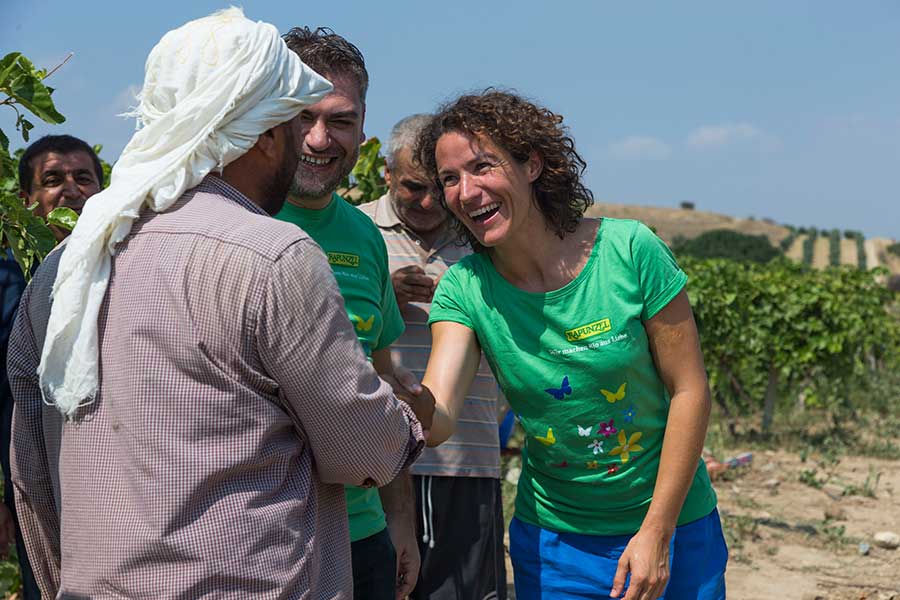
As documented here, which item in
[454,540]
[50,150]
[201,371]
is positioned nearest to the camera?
[201,371]

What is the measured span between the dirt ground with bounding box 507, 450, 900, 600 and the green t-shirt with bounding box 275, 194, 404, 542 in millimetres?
3085

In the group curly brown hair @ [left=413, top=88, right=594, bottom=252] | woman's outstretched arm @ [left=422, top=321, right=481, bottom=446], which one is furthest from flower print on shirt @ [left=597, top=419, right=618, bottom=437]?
curly brown hair @ [left=413, top=88, right=594, bottom=252]

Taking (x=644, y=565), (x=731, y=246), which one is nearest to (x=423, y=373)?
(x=644, y=565)

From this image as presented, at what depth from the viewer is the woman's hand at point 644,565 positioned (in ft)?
7.91

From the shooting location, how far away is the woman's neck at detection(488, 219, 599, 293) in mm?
2605

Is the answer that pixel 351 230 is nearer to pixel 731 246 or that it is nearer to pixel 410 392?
pixel 410 392

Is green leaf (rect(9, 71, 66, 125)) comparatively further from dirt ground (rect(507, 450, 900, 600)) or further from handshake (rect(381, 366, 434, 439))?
dirt ground (rect(507, 450, 900, 600))

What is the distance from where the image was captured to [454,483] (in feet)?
11.1

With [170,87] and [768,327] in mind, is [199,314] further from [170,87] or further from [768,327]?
[768,327]

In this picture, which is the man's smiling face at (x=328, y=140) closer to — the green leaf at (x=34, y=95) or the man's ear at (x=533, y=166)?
the man's ear at (x=533, y=166)

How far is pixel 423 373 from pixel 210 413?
184 cm

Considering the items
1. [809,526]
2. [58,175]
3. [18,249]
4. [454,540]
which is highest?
[58,175]

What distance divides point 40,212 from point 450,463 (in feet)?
5.79

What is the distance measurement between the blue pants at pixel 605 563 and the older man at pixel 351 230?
385 millimetres
